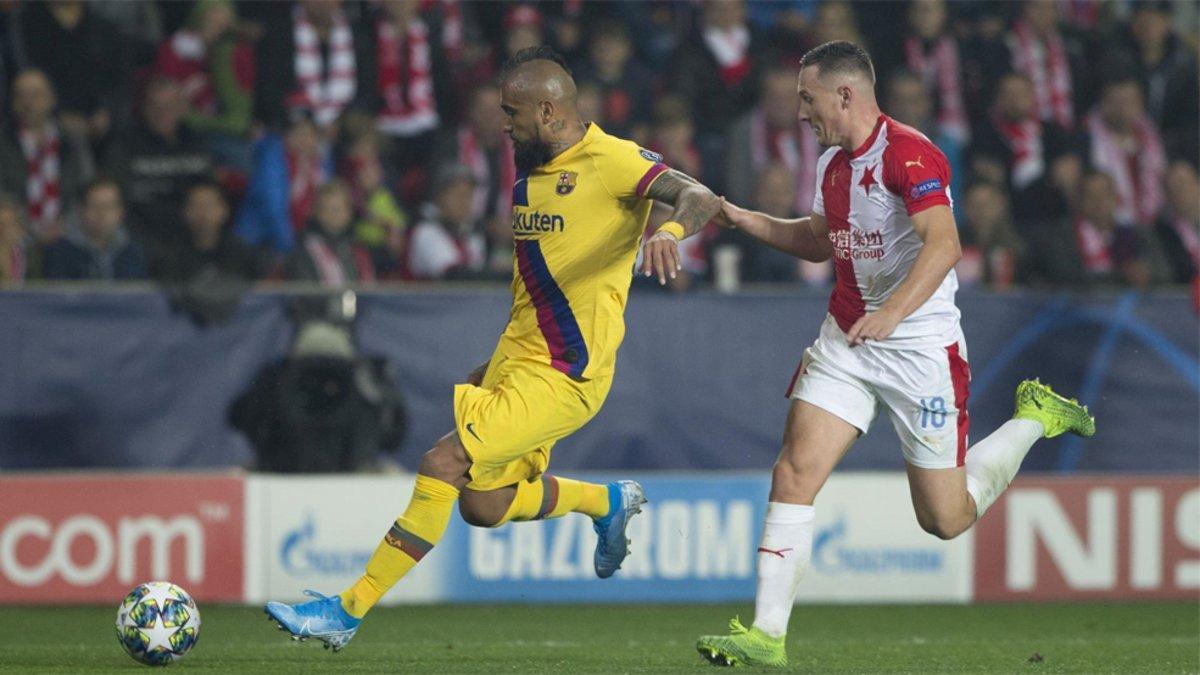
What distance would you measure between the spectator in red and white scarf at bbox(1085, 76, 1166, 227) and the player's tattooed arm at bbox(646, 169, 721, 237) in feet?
24.4

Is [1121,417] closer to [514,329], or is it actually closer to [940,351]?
[940,351]

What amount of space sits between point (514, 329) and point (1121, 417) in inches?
223

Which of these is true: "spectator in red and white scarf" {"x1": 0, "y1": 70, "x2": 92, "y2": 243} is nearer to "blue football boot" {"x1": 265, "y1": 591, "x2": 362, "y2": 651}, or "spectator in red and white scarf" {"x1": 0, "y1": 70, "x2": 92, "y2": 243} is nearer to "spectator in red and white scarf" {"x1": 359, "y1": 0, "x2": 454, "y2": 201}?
"spectator in red and white scarf" {"x1": 359, "y1": 0, "x2": 454, "y2": 201}

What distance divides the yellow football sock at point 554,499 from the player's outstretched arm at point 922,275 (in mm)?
1456

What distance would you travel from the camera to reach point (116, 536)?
972 centimetres

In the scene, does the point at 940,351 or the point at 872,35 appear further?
the point at 872,35

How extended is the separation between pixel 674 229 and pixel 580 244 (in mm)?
495

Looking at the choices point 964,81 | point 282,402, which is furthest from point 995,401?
point 282,402

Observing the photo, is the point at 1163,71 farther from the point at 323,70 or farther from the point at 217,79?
the point at 217,79

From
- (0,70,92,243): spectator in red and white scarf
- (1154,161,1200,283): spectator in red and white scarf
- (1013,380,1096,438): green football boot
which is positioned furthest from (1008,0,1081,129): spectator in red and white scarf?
(0,70,92,243): spectator in red and white scarf

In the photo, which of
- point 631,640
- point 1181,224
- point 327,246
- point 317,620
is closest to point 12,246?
point 327,246

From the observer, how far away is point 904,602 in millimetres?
10266

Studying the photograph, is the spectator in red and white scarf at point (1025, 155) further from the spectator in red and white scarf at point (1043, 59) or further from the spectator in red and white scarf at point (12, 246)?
the spectator in red and white scarf at point (12, 246)

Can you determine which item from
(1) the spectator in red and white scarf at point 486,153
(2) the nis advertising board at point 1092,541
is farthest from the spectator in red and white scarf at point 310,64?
(2) the nis advertising board at point 1092,541
